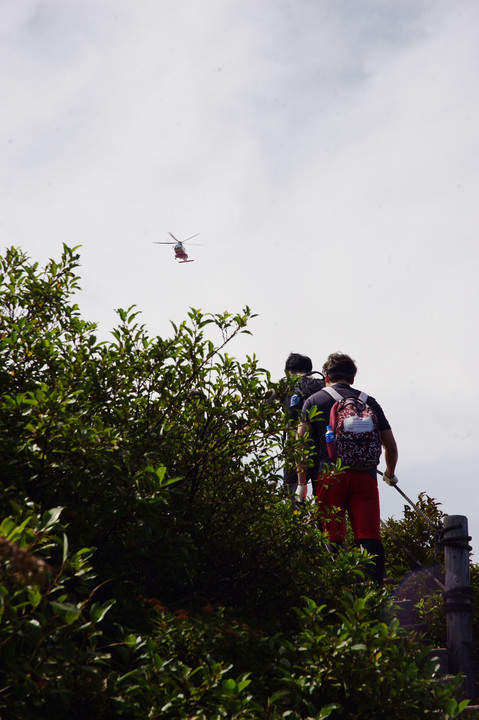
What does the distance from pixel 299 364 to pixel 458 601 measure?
2.91m

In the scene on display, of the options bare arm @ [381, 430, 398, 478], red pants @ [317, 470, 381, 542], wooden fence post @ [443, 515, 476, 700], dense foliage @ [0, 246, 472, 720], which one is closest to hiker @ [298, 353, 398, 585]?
red pants @ [317, 470, 381, 542]

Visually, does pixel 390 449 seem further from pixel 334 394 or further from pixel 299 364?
pixel 299 364

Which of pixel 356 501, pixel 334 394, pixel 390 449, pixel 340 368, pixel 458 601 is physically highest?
→ pixel 340 368

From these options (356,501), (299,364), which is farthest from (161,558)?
(299,364)

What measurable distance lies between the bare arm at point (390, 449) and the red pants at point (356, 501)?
0.53m

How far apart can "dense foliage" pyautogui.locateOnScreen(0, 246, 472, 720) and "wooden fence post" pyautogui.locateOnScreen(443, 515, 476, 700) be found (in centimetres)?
170

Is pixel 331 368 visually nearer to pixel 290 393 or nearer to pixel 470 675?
pixel 290 393

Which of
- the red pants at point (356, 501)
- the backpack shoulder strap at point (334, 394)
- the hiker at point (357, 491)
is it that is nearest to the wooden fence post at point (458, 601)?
the hiker at point (357, 491)

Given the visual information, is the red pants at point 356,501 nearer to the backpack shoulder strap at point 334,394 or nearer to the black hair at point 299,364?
the backpack shoulder strap at point 334,394

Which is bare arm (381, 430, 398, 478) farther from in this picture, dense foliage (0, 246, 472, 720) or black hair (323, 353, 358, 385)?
dense foliage (0, 246, 472, 720)

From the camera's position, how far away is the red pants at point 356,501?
552 cm

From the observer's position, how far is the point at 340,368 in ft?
19.8

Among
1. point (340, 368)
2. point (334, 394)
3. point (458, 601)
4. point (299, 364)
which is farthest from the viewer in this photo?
point (299, 364)

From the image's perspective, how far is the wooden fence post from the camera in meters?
5.36
